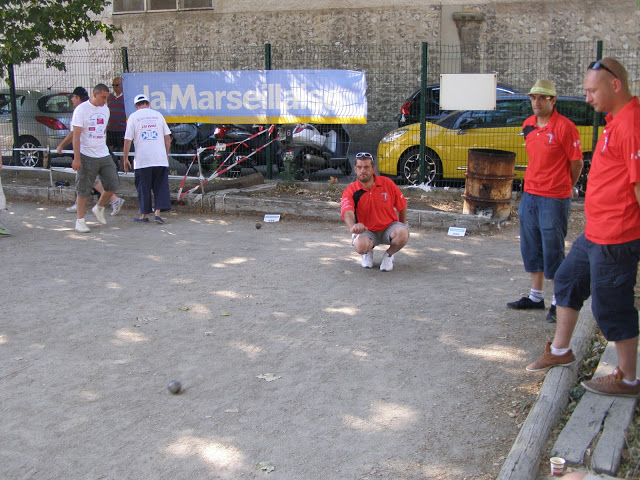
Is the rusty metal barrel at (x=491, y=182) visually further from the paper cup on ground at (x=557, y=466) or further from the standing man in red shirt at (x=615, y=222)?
the paper cup on ground at (x=557, y=466)

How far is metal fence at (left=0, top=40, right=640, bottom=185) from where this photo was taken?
37.4ft

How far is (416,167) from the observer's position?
459 inches

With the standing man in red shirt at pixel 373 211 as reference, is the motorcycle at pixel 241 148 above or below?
above

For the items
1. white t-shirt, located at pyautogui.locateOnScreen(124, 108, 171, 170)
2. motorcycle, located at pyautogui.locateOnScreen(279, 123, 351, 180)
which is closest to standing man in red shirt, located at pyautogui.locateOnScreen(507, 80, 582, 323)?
white t-shirt, located at pyautogui.locateOnScreen(124, 108, 171, 170)

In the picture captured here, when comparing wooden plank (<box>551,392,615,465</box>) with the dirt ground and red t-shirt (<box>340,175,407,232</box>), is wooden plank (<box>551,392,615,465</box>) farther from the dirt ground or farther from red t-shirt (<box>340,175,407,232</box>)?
red t-shirt (<box>340,175,407,232</box>)

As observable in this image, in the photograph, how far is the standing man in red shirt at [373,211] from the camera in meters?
7.32

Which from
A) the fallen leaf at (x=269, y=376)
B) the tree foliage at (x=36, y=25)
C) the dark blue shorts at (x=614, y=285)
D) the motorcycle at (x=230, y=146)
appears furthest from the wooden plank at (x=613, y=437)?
the tree foliage at (x=36, y=25)

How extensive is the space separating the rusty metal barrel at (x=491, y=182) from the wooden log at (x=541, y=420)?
4391 mm

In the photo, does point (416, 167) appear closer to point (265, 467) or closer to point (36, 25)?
point (36, 25)

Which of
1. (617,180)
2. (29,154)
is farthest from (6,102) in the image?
(617,180)


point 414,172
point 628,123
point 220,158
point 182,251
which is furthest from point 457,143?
point 628,123

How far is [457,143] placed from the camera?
11398 mm

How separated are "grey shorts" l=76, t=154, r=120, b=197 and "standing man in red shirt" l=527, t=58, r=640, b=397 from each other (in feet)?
23.2

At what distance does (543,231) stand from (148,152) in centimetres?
613
